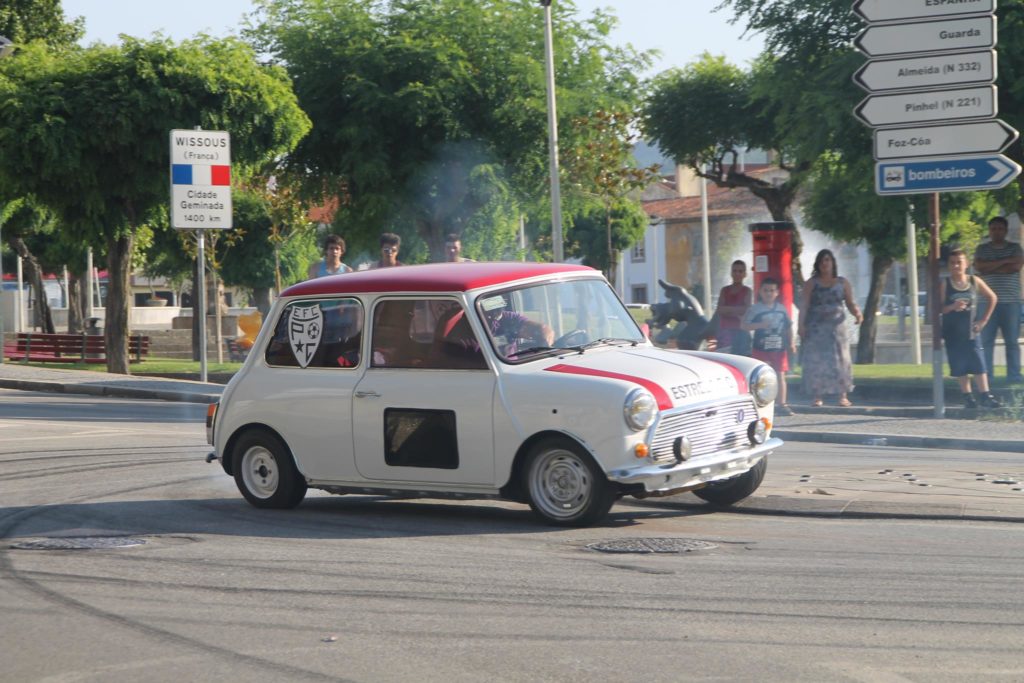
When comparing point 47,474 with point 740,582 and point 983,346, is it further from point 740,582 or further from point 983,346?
point 983,346

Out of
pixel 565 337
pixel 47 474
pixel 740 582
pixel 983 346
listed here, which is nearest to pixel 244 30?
pixel 983 346

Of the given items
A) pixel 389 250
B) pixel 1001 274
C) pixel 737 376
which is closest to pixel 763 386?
Result: pixel 737 376

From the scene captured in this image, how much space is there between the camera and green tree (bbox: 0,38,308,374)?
28703 mm

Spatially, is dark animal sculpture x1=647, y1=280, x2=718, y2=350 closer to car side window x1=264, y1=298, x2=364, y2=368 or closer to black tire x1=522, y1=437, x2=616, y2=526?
car side window x1=264, y1=298, x2=364, y2=368

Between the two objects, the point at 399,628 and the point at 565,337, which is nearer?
the point at 399,628

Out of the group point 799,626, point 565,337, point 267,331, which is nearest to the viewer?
point 799,626

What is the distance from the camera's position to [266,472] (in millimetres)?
10359

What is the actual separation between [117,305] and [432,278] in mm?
22582

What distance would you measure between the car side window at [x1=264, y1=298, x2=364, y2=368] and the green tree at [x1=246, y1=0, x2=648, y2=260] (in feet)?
74.4

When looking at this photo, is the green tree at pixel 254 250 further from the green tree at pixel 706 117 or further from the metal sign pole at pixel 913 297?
the metal sign pole at pixel 913 297

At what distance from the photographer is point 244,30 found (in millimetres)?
35094

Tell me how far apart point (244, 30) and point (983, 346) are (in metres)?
20.6

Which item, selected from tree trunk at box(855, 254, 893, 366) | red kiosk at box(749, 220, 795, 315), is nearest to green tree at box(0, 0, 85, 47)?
tree trunk at box(855, 254, 893, 366)

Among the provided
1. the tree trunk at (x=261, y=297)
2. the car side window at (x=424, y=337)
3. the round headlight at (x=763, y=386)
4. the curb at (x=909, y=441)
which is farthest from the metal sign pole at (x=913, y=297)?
the tree trunk at (x=261, y=297)
